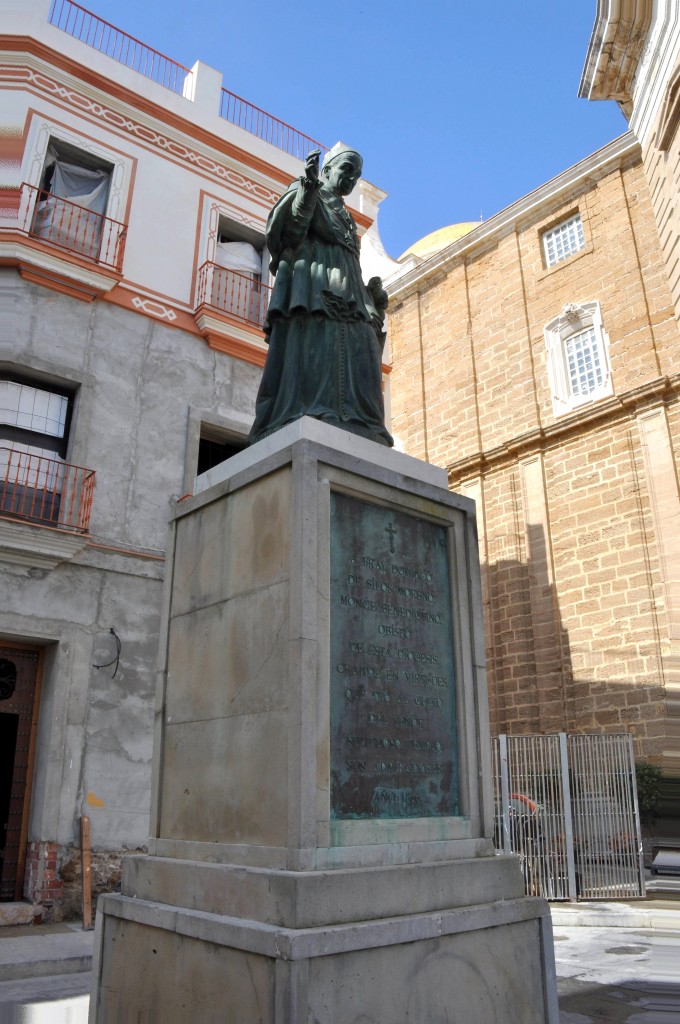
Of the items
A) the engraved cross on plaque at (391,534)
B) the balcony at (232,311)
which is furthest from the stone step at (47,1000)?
the balcony at (232,311)

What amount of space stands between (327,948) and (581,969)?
3702 mm

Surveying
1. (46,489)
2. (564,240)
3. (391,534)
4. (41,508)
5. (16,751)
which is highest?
(564,240)

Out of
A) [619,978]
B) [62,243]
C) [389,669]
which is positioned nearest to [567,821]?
[619,978]

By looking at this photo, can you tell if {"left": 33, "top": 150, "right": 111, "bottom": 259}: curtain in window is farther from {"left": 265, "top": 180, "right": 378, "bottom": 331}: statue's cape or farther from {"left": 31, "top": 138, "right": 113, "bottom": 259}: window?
{"left": 265, "top": 180, "right": 378, "bottom": 331}: statue's cape

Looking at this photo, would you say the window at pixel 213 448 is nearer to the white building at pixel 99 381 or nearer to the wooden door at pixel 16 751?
the white building at pixel 99 381

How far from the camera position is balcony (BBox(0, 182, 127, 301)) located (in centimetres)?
986

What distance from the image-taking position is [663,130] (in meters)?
10.1

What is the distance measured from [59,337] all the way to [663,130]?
8292 mm

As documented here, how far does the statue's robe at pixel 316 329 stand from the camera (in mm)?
4496

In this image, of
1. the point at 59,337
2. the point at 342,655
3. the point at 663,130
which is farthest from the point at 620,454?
the point at 342,655

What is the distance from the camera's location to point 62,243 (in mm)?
10602

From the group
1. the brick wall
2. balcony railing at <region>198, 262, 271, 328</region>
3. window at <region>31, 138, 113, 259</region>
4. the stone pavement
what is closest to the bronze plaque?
the stone pavement

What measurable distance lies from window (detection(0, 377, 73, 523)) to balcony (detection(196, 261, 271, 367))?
Result: 2.47 m

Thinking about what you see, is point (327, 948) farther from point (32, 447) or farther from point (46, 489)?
point (32, 447)
